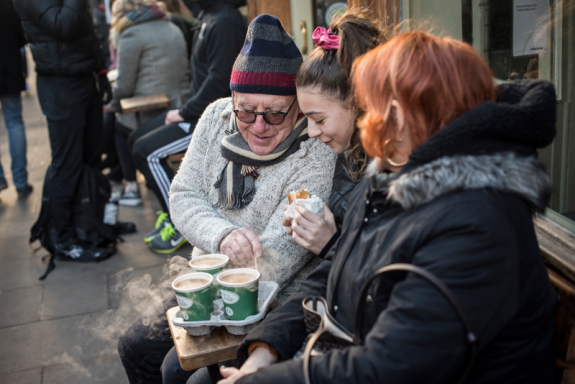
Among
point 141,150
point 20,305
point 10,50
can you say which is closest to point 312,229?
point 141,150

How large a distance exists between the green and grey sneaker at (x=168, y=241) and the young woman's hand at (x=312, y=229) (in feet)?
9.36

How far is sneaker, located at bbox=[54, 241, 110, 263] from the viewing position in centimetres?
440

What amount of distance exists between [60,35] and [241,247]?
9.82ft

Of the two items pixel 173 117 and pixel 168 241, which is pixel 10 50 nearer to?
pixel 173 117

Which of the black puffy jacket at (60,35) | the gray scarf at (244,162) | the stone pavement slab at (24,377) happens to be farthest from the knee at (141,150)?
the gray scarf at (244,162)

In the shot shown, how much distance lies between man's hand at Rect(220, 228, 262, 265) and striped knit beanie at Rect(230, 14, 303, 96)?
2.05 feet

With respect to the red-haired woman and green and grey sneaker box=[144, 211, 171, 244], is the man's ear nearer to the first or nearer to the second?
the red-haired woman

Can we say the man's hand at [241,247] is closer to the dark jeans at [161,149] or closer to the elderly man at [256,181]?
the elderly man at [256,181]

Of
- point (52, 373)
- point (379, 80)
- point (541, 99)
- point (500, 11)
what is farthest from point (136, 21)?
point (541, 99)

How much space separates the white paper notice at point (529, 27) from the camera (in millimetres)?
2084

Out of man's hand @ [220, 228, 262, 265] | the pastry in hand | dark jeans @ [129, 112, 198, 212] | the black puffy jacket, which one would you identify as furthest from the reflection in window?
the black puffy jacket

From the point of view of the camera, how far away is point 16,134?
6.00 meters

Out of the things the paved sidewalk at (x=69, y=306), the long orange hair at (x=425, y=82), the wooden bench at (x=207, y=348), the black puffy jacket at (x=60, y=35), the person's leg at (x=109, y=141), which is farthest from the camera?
the person's leg at (x=109, y=141)

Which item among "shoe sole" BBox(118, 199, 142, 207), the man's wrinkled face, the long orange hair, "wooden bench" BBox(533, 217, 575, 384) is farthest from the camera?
"shoe sole" BBox(118, 199, 142, 207)
